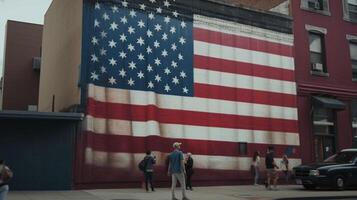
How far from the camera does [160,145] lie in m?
20.9

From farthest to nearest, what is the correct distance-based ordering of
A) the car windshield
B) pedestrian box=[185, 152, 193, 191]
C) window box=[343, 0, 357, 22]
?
window box=[343, 0, 357, 22], the car windshield, pedestrian box=[185, 152, 193, 191]

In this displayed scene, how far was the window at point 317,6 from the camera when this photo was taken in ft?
89.2

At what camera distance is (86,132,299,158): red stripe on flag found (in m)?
19.5

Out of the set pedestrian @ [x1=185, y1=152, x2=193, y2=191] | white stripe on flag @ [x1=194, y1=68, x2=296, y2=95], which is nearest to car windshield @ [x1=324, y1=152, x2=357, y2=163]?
white stripe on flag @ [x1=194, y1=68, x2=296, y2=95]

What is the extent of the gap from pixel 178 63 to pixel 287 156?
740cm

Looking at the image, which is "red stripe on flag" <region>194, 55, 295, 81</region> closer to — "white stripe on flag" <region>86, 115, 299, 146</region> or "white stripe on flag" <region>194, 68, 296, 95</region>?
"white stripe on flag" <region>194, 68, 296, 95</region>

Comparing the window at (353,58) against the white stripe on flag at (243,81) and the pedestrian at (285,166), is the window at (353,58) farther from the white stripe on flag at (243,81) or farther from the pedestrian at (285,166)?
the pedestrian at (285,166)

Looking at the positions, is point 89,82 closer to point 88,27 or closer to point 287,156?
point 88,27

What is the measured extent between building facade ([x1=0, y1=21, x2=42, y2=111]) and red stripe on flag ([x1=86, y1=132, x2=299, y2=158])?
853 inches

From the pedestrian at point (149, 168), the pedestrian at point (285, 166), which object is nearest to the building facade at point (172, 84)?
the pedestrian at point (285, 166)

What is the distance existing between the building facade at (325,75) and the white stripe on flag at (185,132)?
1777mm

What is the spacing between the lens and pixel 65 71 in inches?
882

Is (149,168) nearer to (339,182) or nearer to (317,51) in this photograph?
(339,182)

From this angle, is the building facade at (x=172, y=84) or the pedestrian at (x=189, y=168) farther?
the pedestrian at (x=189, y=168)
